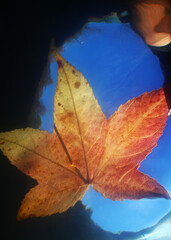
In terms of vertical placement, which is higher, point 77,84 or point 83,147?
point 77,84

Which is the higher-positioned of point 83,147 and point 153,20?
point 153,20

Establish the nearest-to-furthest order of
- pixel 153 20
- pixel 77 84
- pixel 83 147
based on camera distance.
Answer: pixel 77 84 → pixel 83 147 → pixel 153 20

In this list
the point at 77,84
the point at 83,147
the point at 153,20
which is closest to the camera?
the point at 77,84

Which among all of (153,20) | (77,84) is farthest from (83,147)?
(153,20)

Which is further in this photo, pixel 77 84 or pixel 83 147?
pixel 83 147

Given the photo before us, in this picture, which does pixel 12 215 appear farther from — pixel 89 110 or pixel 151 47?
pixel 151 47

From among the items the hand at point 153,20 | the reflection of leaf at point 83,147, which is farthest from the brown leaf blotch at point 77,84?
the hand at point 153,20

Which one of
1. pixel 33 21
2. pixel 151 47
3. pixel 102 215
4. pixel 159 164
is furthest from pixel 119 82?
pixel 102 215

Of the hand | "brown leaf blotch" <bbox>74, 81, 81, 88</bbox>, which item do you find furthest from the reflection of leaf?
the hand

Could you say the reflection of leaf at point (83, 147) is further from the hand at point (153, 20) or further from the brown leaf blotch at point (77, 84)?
the hand at point (153, 20)

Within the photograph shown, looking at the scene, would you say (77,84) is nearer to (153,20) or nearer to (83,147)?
(83,147)
